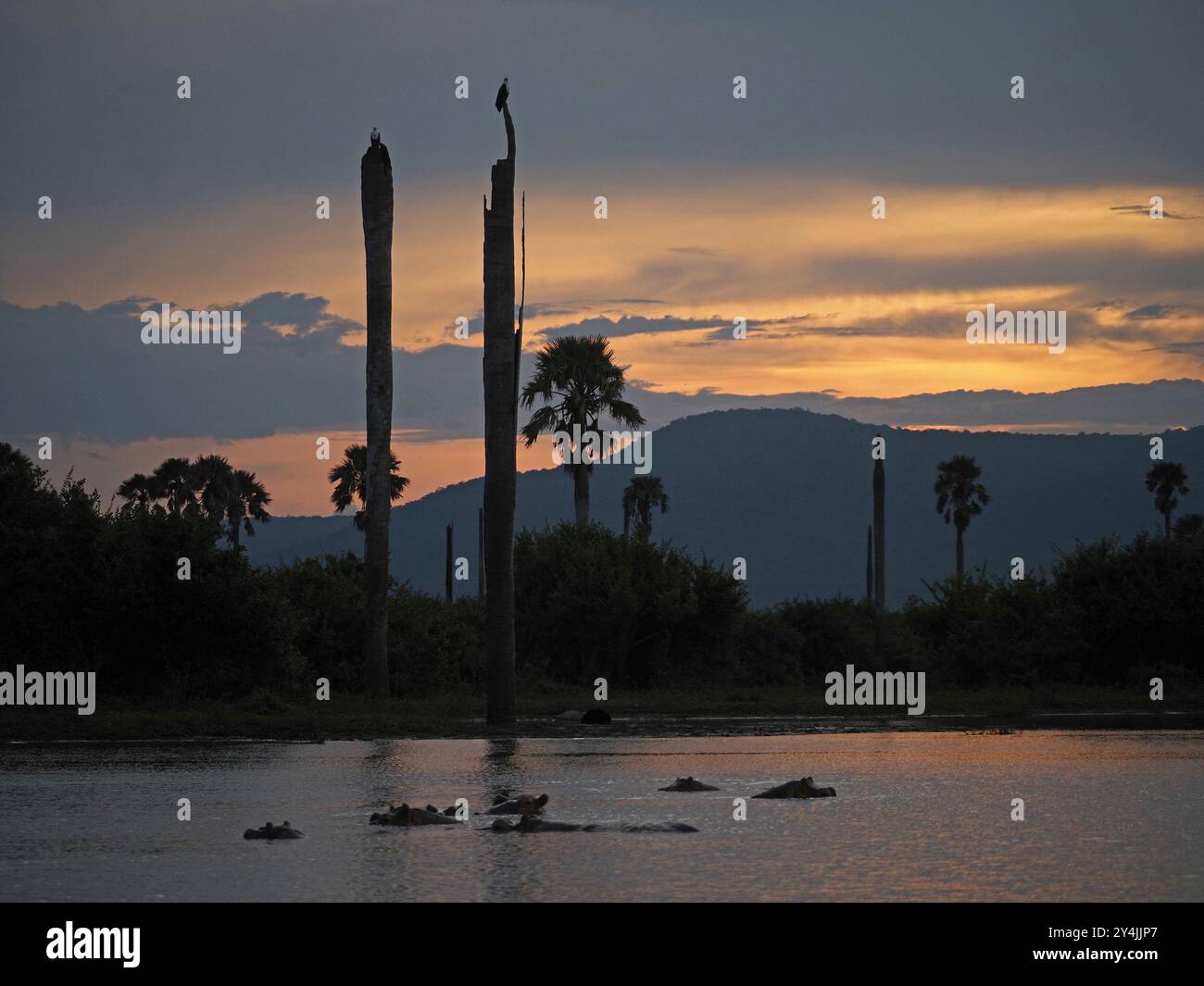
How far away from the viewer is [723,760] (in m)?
25.2

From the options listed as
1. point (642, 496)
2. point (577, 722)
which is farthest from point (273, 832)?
point (642, 496)

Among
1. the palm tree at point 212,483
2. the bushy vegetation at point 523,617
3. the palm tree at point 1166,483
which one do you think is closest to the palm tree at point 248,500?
the palm tree at point 212,483

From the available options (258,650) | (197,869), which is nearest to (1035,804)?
(197,869)

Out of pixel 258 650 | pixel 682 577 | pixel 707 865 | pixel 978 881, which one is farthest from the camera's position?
pixel 682 577

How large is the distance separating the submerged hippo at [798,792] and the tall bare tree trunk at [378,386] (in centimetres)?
1973

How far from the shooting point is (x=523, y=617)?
164ft

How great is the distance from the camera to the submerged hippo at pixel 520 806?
17.3m

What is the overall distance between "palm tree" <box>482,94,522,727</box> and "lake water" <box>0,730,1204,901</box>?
5.57 m

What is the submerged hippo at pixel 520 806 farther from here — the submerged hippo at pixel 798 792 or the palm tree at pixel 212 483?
the palm tree at pixel 212 483

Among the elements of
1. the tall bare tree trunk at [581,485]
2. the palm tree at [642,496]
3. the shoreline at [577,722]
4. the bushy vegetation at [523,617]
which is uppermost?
the palm tree at [642,496]

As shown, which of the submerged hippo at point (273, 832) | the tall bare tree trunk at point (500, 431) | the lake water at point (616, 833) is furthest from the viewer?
the tall bare tree trunk at point (500, 431)

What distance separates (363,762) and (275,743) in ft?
15.8

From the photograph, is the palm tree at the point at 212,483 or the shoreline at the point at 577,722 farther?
the palm tree at the point at 212,483

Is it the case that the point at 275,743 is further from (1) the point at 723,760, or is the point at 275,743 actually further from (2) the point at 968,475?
(2) the point at 968,475
